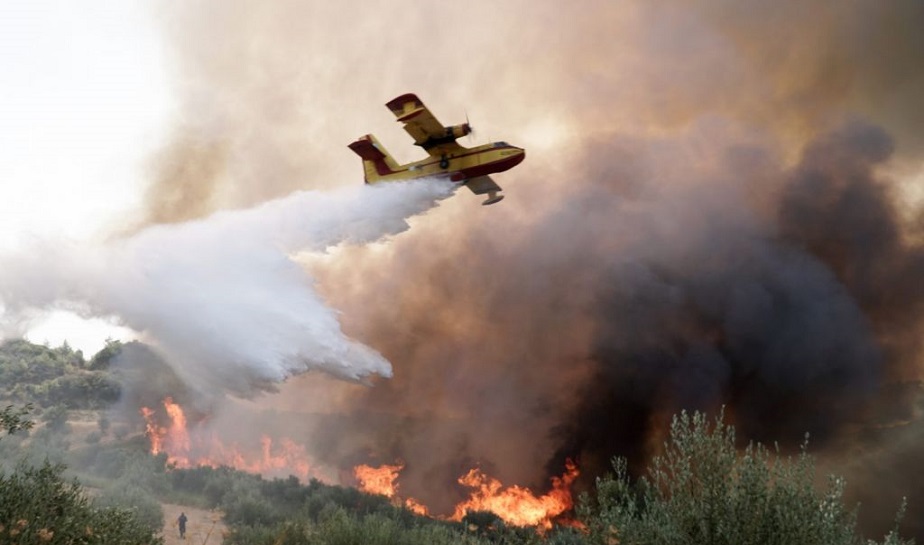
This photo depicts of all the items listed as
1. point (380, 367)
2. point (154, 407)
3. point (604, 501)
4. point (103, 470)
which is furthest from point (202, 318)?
point (154, 407)

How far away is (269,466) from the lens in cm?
4897

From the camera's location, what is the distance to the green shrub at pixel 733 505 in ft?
27.5

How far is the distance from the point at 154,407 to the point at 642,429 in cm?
4280

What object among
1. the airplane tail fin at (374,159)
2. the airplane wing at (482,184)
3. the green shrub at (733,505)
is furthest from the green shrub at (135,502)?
the green shrub at (733,505)

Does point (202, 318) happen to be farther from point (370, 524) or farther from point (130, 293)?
point (370, 524)

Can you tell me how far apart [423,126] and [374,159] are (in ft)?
19.6

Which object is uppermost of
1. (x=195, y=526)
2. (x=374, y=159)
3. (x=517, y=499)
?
(x=374, y=159)

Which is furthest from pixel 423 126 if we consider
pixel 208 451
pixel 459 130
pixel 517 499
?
pixel 208 451

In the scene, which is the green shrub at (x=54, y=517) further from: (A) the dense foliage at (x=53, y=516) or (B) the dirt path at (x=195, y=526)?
(B) the dirt path at (x=195, y=526)

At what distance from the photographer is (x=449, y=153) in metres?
27.2

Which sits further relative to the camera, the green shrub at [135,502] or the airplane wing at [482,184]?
the airplane wing at [482,184]

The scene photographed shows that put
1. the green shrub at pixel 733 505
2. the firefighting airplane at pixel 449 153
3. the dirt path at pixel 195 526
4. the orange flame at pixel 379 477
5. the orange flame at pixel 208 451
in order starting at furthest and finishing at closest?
the orange flame at pixel 379 477, the orange flame at pixel 208 451, the firefighting airplane at pixel 449 153, the dirt path at pixel 195 526, the green shrub at pixel 733 505

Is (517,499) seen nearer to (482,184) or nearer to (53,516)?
(482,184)

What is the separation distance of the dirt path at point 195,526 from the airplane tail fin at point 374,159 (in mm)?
18612
